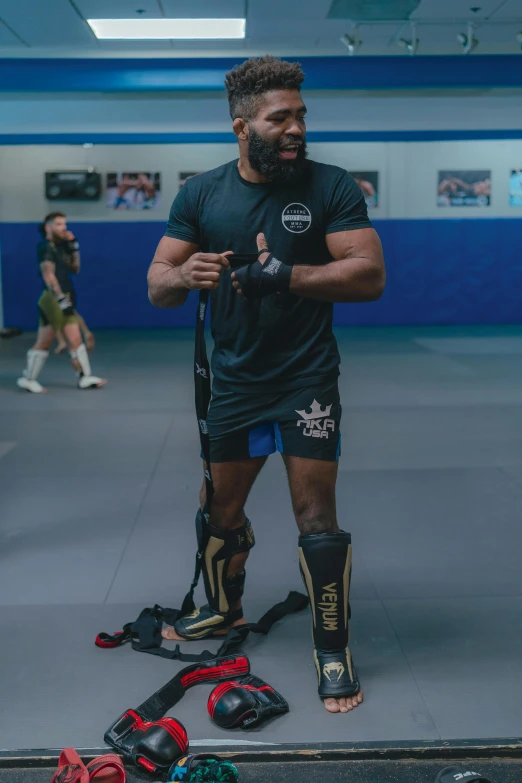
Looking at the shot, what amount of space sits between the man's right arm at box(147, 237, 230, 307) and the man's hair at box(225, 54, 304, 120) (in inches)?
17.2

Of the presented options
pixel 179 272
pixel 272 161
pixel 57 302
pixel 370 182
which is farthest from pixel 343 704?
pixel 370 182

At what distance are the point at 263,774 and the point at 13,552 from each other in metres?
1.99

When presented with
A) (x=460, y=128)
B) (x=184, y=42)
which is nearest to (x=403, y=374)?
(x=460, y=128)

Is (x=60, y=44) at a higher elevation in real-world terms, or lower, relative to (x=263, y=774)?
higher

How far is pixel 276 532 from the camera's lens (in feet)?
12.9

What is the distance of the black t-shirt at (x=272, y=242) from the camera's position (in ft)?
7.88

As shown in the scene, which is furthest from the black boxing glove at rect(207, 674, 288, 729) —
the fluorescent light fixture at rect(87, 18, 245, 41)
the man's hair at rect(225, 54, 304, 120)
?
the fluorescent light fixture at rect(87, 18, 245, 41)

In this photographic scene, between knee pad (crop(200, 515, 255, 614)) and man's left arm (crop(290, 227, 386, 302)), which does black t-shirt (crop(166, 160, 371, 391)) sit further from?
knee pad (crop(200, 515, 255, 614))

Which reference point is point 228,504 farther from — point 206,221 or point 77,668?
point 206,221

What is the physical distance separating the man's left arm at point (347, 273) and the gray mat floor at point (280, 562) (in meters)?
1.18

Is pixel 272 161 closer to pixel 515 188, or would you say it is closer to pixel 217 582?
pixel 217 582

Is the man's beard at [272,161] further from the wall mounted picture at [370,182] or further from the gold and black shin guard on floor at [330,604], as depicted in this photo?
the wall mounted picture at [370,182]

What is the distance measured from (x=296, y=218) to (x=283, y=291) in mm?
254

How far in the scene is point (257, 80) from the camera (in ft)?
7.66
